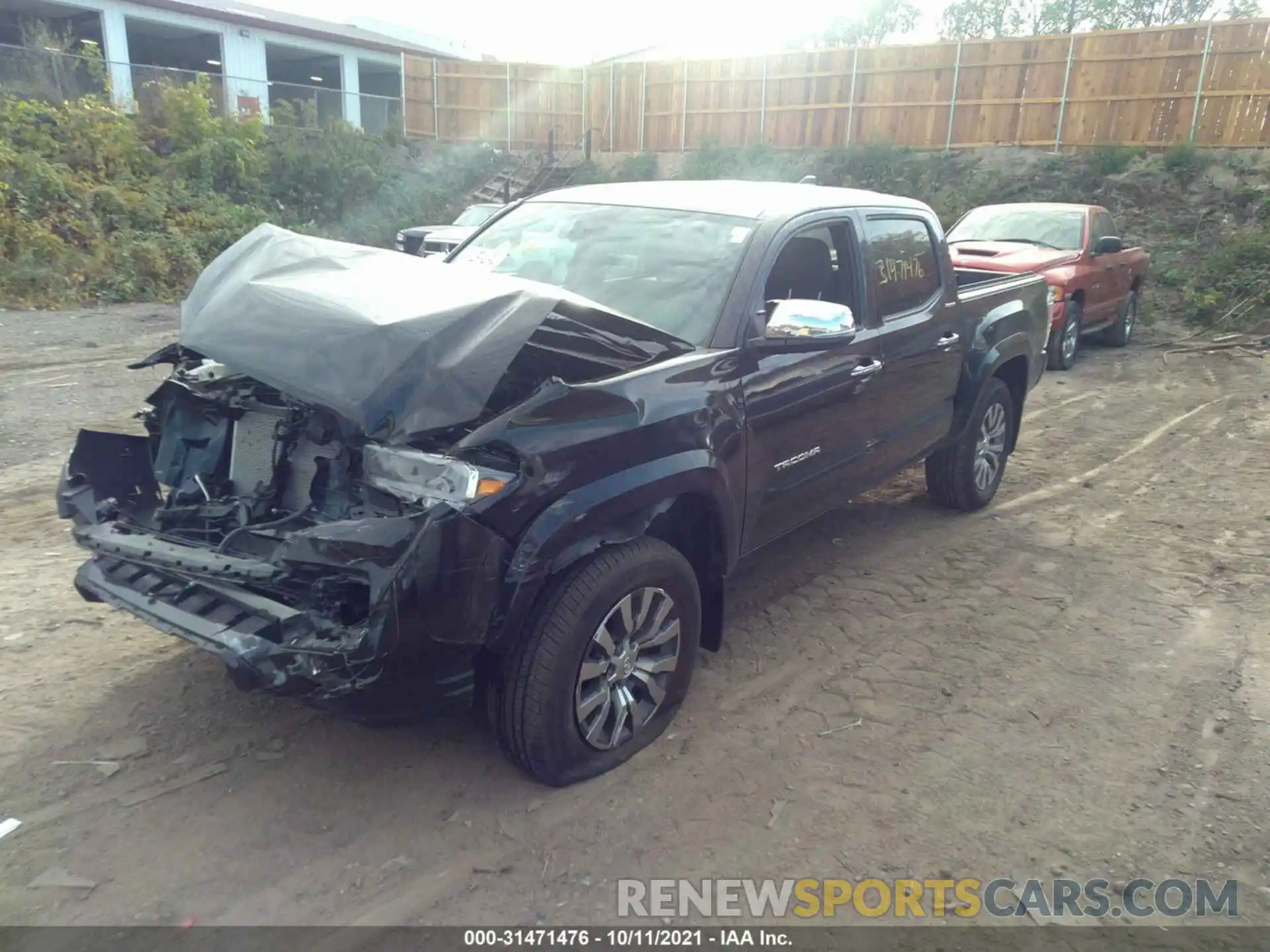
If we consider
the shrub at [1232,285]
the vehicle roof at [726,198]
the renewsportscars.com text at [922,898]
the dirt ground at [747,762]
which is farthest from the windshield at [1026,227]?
the renewsportscars.com text at [922,898]

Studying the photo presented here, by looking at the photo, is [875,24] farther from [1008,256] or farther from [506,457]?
[506,457]

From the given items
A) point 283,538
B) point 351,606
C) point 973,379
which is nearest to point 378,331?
point 283,538

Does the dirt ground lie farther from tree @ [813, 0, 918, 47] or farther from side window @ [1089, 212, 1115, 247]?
tree @ [813, 0, 918, 47]

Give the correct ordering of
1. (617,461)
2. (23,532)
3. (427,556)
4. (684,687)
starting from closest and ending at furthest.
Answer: (427,556) < (617,461) < (684,687) < (23,532)

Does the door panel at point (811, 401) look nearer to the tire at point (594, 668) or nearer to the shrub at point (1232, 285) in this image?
the tire at point (594, 668)

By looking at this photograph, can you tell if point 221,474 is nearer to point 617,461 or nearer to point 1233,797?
point 617,461

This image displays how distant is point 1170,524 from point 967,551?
158cm

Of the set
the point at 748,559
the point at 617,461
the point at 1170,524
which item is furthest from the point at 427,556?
the point at 1170,524

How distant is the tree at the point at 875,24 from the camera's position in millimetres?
54250

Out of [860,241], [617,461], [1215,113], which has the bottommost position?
[617,461]

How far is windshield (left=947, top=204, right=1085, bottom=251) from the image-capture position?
435 inches

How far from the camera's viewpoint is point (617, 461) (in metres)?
3.14

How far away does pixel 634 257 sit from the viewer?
13.6 feet
